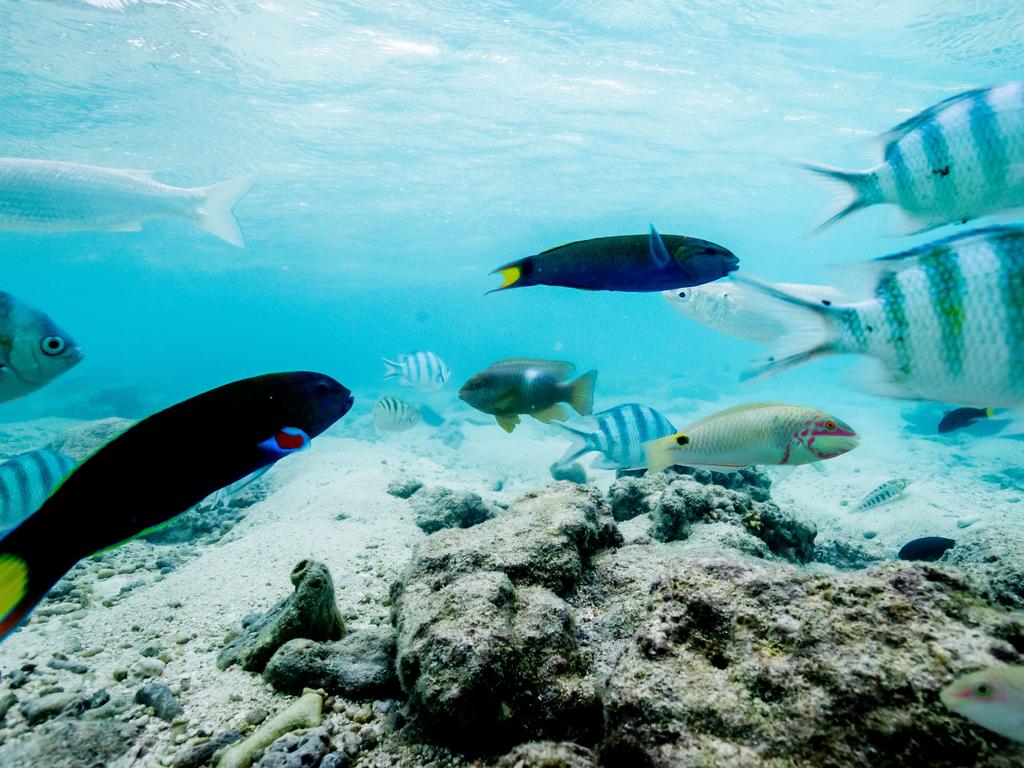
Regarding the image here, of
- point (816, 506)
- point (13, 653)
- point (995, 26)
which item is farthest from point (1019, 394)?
point (995, 26)

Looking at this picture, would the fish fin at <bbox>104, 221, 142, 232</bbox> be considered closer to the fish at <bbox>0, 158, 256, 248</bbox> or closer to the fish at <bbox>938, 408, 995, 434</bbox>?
the fish at <bbox>0, 158, 256, 248</bbox>

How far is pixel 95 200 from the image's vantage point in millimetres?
4488

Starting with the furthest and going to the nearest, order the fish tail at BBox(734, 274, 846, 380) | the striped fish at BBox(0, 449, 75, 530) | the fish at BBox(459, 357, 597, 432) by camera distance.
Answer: the striped fish at BBox(0, 449, 75, 530), the fish at BBox(459, 357, 597, 432), the fish tail at BBox(734, 274, 846, 380)

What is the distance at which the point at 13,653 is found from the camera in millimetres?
2816

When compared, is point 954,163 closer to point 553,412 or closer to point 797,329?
point 797,329

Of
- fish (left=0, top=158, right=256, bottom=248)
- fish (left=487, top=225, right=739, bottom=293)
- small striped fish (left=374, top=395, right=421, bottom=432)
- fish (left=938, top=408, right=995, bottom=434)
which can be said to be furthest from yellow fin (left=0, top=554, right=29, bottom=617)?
small striped fish (left=374, top=395, right=421, bottom=432)

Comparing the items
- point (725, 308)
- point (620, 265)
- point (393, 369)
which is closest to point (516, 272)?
point (620, 265)

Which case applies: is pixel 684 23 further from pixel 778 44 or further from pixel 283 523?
pixel 283 523

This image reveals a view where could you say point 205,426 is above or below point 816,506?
above

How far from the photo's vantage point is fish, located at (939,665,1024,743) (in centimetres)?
106

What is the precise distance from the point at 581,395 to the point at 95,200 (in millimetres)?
4787

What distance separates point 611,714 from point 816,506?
8.73 meters

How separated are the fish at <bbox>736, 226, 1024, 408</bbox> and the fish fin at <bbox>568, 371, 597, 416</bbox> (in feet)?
4.92

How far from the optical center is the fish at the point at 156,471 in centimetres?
97
